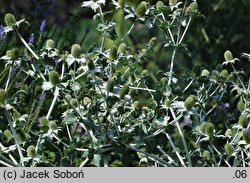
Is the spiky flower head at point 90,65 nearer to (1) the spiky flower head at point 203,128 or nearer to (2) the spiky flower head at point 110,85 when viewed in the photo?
→ (2) the spiky flower head at point 110,85

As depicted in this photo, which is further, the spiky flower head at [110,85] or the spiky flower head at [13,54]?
the spiky flower head at [13,54]

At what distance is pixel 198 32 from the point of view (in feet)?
11.6

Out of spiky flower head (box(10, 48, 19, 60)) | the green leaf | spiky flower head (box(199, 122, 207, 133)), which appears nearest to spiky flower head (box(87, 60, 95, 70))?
the green leaf

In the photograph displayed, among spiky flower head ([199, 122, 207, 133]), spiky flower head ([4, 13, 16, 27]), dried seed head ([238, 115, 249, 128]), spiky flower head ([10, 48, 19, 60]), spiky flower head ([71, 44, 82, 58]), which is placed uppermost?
spiky flower head ([4, 13, 16, 27])

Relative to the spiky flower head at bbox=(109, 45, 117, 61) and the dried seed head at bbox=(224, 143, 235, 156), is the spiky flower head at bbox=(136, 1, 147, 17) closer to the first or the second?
the spiky flower head at bbox=(109, 45, 117, 61)

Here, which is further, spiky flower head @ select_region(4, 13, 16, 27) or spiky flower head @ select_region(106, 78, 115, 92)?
spiky flower head @ select_region(4, 13, 16, 27)

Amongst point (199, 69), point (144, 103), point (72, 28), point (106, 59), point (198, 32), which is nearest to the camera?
point (106, 59)

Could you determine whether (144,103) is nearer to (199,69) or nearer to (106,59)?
(199,69)

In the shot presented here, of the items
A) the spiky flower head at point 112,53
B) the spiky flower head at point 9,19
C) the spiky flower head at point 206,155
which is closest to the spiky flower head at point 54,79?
the spiky flower head at point 112,53

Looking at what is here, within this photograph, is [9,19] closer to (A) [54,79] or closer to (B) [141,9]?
(A) [54,79]

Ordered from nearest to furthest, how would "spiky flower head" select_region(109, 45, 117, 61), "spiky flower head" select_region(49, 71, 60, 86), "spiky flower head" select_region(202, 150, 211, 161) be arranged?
1. "spiky flower head" select_region(49, 71, 60, 86)
2. "spiky flower head" select_region(109, 45, 117, 61)
3. "spiky flower head" select_region(202, 150, 211, 161)

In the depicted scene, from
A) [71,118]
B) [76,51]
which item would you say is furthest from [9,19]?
[71,118]

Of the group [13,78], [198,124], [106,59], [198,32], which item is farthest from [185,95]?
[198,32]
